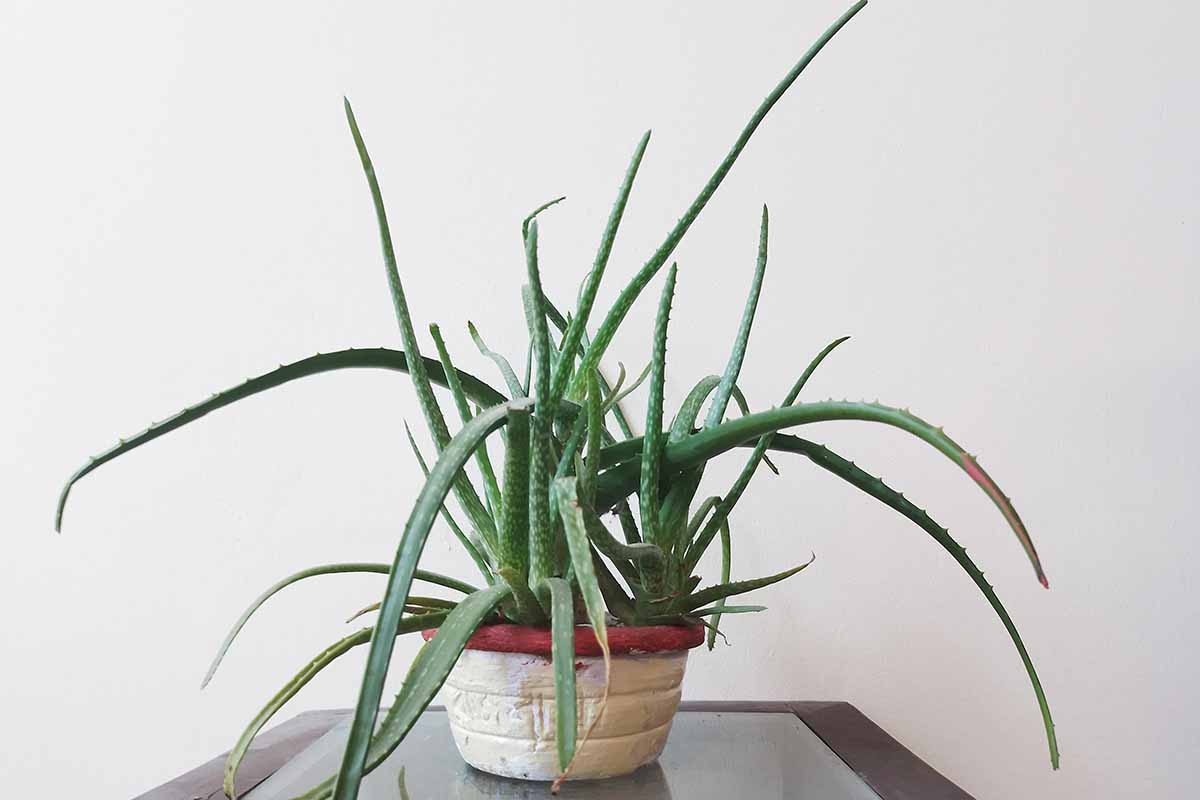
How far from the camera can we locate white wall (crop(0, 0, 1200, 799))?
2.60 feet

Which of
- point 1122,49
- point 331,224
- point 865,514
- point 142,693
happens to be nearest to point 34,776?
point 142,693

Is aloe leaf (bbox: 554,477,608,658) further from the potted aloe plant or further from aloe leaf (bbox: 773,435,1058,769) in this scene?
aloe leaf (bbox: 773,435,1058,769)

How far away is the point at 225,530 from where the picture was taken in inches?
32.6

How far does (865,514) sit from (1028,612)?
15 cm

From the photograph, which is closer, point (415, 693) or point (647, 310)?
point (415, 693)

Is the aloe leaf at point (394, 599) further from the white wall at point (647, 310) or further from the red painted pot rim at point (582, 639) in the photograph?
the white wall at point (647, 310)

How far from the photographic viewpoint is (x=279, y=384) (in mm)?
449

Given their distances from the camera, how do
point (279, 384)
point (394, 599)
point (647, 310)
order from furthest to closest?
point (647, 310)
point (279, 384)
point (394, 599)

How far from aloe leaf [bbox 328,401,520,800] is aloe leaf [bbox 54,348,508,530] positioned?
10 cm

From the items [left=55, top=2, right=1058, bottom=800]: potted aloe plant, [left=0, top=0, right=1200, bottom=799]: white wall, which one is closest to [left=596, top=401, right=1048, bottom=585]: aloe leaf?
[left=55, top=2, right=1058, bottom=800]: potted aloe plant

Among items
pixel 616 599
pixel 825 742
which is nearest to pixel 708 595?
pixel 616 599

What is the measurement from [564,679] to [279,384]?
0.20 metres

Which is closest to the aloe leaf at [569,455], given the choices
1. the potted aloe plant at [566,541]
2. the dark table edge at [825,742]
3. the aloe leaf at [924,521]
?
the potted aloe plant at [566,541]

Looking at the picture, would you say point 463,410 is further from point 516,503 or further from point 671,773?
point 671,773
